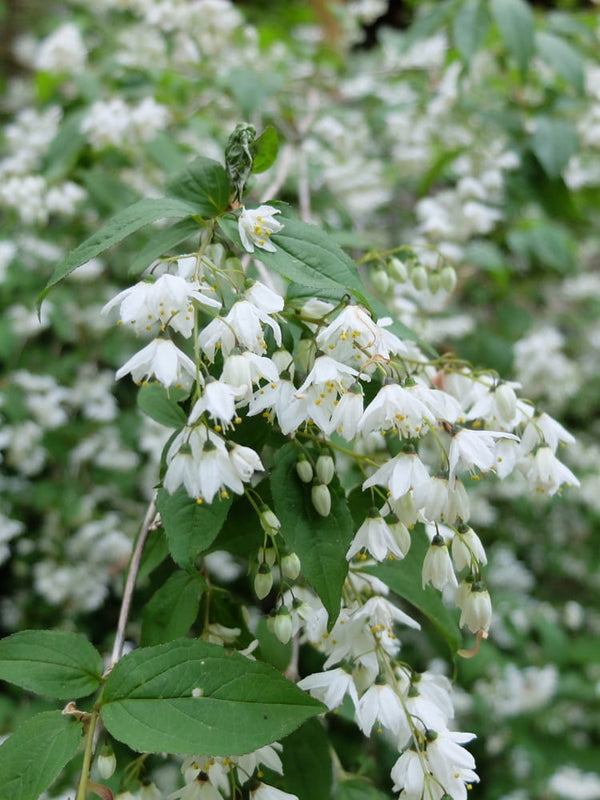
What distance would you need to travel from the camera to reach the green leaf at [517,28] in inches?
114

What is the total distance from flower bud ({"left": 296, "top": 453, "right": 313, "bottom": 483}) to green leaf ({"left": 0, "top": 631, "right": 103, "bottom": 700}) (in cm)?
48

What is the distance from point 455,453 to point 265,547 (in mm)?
378

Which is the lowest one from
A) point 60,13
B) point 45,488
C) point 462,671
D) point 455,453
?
point 462,671

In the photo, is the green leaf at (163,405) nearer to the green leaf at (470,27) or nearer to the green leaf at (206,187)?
the green leaf at (206,187)

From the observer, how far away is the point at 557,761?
157 inches

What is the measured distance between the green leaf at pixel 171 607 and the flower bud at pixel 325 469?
0.35m

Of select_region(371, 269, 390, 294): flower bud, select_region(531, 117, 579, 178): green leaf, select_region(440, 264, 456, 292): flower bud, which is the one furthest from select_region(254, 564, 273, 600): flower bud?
select_region(531, 117, 579, 178): green leaf

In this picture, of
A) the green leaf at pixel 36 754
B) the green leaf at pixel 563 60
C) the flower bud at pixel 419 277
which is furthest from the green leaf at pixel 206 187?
the green leaf at pixel 563 60

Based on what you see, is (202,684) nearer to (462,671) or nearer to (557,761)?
(462,671)

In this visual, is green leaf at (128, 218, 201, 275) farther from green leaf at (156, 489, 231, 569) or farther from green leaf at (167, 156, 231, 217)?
green leaf at (156, 489, 231, 569)

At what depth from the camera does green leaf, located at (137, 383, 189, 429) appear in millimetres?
1405

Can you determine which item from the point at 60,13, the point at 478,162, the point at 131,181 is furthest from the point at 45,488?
the point at 60,13

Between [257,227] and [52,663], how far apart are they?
0.84 meters

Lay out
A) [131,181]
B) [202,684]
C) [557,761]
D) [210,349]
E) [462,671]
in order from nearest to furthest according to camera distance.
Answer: [202,684] < [210,349] < [462,671] < [131,181] < [557,761]
